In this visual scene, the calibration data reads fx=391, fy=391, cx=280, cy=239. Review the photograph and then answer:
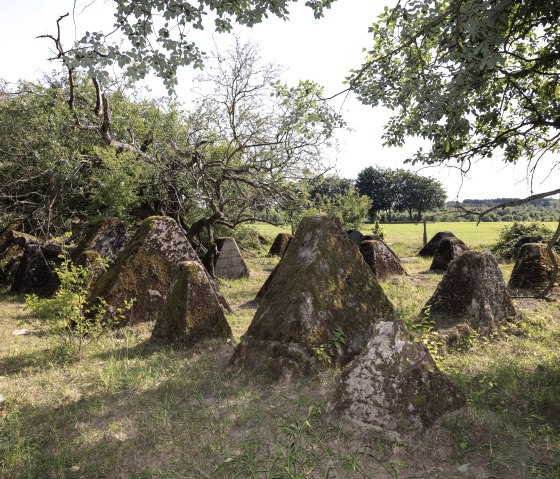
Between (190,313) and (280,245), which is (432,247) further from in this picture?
(190,313)

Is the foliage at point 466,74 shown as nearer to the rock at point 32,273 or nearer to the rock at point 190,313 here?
the rock at point 190,313

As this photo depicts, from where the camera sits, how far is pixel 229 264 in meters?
14.9

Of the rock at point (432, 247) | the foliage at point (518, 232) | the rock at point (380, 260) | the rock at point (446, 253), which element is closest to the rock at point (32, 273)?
the rock at point (380, 260)

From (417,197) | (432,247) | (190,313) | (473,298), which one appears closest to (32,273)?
(190,313)

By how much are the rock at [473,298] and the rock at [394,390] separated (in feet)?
10.5

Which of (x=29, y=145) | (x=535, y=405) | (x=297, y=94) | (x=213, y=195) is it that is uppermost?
(x=29, y=145)

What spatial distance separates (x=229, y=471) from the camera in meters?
3.43

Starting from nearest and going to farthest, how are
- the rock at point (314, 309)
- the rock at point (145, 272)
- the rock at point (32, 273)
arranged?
the rock at point (314, 309), the rock at point (145, 272), the rock at point (32, 273)

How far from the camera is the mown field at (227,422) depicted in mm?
3484

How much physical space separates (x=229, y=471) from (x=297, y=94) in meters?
5.96

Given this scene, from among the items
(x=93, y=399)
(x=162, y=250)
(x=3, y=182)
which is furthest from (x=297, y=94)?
(x=3, y=182)

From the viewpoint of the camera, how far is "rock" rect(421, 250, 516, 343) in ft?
24.6

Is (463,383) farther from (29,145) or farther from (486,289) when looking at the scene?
(29,145)

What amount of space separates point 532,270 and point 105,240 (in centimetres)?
1209
